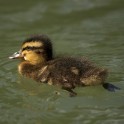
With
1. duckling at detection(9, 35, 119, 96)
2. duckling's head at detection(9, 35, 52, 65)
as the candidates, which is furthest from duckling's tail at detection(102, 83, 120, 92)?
duckling's head at detection(9, 35, 52, 65)

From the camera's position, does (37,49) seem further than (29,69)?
No

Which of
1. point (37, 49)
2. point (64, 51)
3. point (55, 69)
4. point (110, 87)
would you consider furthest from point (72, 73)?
point (64, 51)

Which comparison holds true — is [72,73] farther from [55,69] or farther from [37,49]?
[37,49]

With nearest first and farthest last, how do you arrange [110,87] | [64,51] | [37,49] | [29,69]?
1. [110,87]
2. [37,49]
3. [29,69]
4. [64,51]

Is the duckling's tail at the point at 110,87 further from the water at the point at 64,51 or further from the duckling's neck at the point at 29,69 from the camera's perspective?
the duckling's neck at the point at 29,69

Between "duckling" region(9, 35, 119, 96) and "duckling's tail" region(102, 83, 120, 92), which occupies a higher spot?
"duckling" region(9, 35, 119, 96)

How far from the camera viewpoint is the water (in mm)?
5406

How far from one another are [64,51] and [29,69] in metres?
1.32

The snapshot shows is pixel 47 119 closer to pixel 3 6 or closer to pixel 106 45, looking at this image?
pixel 106 45

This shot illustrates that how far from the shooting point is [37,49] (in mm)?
6375

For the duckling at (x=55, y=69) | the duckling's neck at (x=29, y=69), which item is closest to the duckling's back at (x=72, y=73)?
the duckling at (x=55, y=69)

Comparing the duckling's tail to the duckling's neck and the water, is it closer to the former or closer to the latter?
the water

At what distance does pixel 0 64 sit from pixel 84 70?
60.0 inches

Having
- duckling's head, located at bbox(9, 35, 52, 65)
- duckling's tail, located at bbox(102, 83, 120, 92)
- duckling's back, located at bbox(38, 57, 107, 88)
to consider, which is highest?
duckling's head, located at bbox(9, 35, 52, 65)
